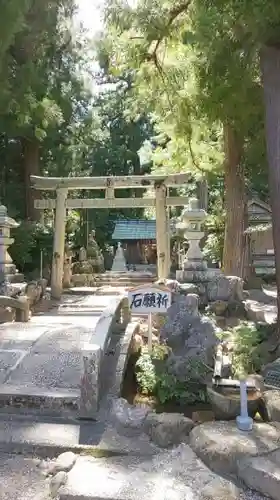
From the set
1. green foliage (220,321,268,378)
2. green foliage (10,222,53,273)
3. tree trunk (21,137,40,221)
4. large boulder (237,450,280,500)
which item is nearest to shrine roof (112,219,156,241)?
green foliage (10,222,53,273)

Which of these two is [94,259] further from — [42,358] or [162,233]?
[42,358]

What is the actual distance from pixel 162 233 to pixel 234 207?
6.27ft

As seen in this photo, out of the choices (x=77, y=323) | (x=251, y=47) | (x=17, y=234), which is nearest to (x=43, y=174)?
(x=17, y=234)

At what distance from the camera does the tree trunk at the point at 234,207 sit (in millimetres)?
10266

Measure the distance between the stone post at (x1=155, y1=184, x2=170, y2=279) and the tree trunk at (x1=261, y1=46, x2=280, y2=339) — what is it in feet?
17.4

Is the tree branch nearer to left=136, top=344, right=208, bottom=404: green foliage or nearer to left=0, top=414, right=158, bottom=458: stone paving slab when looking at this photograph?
left=136, top=344, right=208, bottom=404: green foliage

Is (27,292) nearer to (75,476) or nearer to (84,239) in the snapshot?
(75,476)

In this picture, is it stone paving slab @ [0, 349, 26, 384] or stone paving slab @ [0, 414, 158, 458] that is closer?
stone paving slab @ [0, 414, 158, 458]

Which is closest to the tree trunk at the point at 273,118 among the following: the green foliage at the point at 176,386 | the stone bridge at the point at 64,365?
the green foliage at the point at 176,386

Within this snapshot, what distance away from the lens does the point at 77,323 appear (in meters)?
7.31

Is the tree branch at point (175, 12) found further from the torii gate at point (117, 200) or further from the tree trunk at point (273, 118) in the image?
the torii gate at point (117, 200)

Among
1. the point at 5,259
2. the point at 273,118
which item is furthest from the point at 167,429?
the point at 5,259

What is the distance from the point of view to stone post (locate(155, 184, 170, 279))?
11.1 m

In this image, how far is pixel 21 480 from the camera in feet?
11.3
